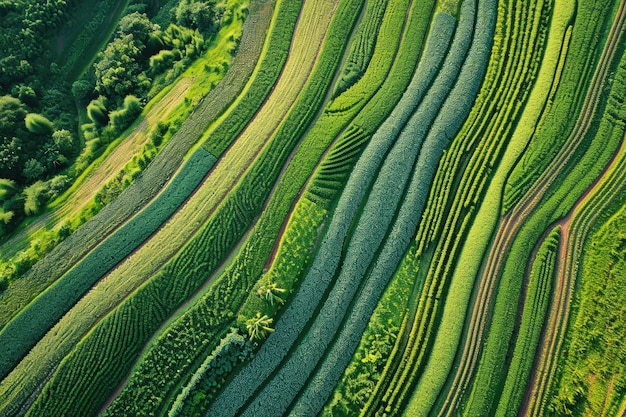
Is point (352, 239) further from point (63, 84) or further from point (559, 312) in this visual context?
point (63, 84)

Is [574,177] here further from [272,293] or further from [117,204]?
[117,204]

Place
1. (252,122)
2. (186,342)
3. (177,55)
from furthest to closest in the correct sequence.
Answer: (177,55) → (252,122) → (186,342)

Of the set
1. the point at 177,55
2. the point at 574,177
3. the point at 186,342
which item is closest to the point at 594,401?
the point at 574,177

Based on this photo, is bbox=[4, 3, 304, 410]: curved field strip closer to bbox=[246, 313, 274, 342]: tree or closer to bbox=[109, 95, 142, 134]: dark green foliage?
bbox=[246, 313, 274, 342]: tree

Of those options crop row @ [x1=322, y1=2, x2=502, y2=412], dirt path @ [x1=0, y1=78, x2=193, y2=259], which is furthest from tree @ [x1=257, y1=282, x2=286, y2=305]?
dirt path @ [x1=0, y1=78, x2=193, y2=259]

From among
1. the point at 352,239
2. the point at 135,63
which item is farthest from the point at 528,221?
the point at 135,63
